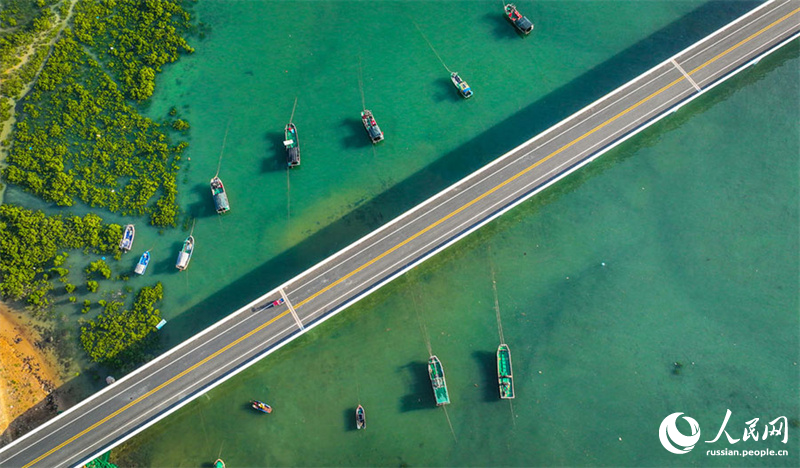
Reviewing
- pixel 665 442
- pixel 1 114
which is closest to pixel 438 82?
pixel 665 442

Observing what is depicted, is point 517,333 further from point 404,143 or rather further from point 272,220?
point 272,220

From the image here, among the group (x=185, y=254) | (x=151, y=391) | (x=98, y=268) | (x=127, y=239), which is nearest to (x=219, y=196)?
(x=185, y=254)

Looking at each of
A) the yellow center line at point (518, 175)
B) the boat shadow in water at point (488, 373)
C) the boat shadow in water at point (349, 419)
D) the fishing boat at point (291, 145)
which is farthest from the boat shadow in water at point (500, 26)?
the boat shadow in water at point (349, 419)

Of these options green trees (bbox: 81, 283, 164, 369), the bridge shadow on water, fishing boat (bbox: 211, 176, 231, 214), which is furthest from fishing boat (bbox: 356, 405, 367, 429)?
fishing boat (bbox: 211, 176, 231, 214)

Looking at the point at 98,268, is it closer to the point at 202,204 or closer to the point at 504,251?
the point at 202,204

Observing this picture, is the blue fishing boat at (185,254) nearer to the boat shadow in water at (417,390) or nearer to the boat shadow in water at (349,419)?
the boat shadow in water at (349,419)

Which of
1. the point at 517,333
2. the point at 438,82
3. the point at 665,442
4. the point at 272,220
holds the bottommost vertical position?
the point at 665,442
